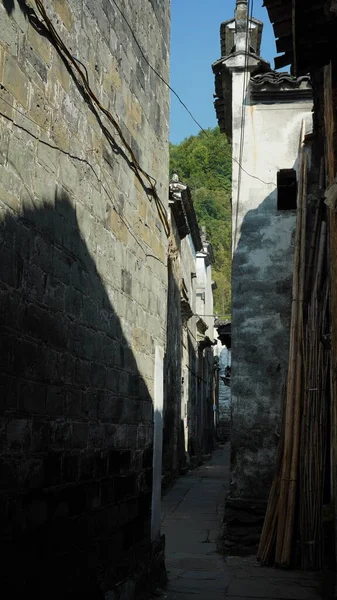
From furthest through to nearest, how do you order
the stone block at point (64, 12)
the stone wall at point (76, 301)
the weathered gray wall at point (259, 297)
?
the weathered gray wall at point (259, 297) → the stone block at point (64, 12) → the stone wall at point (76, 301)

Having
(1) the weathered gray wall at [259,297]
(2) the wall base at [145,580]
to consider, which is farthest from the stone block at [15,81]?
(1) the weathered gray wall at [259,297]

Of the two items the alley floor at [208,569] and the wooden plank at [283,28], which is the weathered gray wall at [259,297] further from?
the wooden plank at [283,28]

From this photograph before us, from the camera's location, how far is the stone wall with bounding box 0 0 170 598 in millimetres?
3375

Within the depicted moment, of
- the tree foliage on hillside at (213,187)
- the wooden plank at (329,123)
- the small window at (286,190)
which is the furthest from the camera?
the tree foliage on hillside at (213,187)

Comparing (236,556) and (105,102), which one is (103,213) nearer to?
(105,102)

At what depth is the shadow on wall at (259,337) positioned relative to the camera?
334 inches

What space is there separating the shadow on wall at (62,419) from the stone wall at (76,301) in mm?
11

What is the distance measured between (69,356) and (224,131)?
300 inches

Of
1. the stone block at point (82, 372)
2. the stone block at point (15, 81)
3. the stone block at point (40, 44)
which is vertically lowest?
the stone block at point (82, 372)

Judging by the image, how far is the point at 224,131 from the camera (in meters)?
11.0

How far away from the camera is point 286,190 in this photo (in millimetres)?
9258

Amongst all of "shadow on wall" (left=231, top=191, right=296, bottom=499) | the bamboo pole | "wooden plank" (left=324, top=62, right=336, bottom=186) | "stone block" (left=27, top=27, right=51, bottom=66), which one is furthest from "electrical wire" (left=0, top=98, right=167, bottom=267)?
"shadow on wall" (left=231, top=191, right=296, bottom=499)

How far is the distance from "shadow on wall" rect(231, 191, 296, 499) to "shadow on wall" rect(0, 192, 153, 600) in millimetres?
3179

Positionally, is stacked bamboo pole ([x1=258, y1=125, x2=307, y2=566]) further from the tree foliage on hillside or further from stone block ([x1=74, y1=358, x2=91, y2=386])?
the tree foliage on hillside
